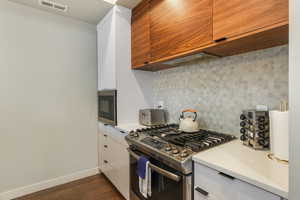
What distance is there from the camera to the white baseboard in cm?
181

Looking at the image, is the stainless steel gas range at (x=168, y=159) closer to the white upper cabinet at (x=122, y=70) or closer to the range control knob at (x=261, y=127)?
the range control knob at (x=261, y=127)

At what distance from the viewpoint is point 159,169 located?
1.06 metres

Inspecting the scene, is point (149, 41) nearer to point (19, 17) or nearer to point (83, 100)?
point (83, 100)

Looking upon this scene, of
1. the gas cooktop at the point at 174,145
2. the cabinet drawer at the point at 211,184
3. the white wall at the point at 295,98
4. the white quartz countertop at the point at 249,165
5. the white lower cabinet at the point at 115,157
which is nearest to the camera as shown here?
the white wall at the point at 295,98

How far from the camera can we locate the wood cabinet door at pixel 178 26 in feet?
3.76

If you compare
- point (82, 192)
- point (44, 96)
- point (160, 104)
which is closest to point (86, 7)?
point (44, 96)

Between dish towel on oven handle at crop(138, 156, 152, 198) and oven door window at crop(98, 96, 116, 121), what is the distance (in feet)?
2.66

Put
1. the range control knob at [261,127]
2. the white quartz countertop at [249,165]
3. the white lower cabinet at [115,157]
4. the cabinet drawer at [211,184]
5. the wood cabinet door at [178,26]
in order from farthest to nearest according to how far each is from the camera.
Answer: the white lower cabinet at [115,157] < the wood cabinet door at [178,26] < the range control knob at [261,127] < the cabinet drawer at [211,184] < the white quartz countertop at [249,165]

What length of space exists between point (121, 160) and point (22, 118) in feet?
4.49

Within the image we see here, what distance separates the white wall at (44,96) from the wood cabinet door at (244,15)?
1913 mm

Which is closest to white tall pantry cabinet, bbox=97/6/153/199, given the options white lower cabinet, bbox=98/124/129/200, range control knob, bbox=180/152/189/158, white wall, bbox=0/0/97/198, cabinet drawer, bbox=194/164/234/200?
white lower cabinet, bbox=98/124/129/200

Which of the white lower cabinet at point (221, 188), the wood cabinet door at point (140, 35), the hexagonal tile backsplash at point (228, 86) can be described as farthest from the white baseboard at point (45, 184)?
the white lower cabinet at point (221, 188)

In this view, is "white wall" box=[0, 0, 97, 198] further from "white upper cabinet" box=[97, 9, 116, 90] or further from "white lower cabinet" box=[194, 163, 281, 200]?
"white lower cabinet" box=[194, 163, 281, 200]

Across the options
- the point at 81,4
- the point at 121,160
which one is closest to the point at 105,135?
the point at 121,160
